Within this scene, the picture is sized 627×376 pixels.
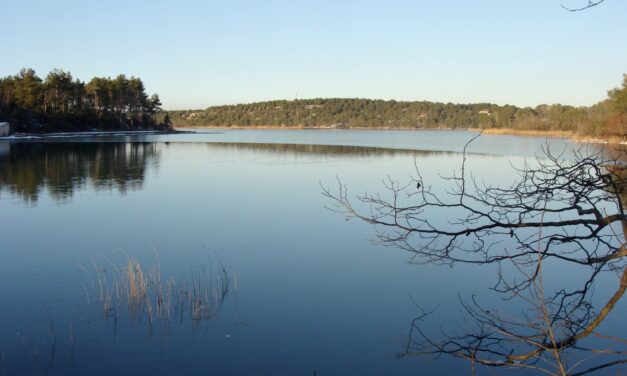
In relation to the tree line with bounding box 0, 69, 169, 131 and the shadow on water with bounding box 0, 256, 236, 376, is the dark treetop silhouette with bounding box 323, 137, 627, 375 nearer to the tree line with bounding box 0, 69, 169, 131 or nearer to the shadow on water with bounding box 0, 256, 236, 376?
the shadow on water with bounding box 0, 256, 236, 376

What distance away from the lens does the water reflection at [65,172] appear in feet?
78.6

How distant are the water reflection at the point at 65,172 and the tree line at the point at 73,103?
3267cm

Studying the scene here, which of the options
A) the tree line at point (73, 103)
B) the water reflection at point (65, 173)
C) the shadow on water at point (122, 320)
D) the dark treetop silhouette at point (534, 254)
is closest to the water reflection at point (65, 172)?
the water reflection at point (65, 173)

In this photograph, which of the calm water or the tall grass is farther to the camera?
the tall grass

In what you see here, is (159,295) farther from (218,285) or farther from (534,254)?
(534,254)

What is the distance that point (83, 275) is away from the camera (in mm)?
10945

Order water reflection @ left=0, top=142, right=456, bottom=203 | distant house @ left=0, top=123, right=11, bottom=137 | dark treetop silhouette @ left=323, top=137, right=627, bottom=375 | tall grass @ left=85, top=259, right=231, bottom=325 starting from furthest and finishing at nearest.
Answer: distant house @ left=0, top=123, right=11, bottom=137 → water reflection @ left=0, top=142, right=456, bottom=203 → tall grass @ left=85, top=259, right=231, bottom=325 → dark treetop silhouette @ left=323, top=137, right=627, bottom=375

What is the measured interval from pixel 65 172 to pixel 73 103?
220 ft

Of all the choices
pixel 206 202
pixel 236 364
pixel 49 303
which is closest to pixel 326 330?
pixel 236 364

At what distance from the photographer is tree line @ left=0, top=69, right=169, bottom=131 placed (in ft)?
232

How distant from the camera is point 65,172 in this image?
29.9 metres

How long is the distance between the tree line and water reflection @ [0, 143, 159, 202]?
32669mm

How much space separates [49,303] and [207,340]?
3184 mm

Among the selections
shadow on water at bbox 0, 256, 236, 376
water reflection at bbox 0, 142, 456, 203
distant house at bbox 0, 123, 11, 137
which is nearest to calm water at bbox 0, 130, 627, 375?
shadow on water at bbox 0, 256, 236, 376
